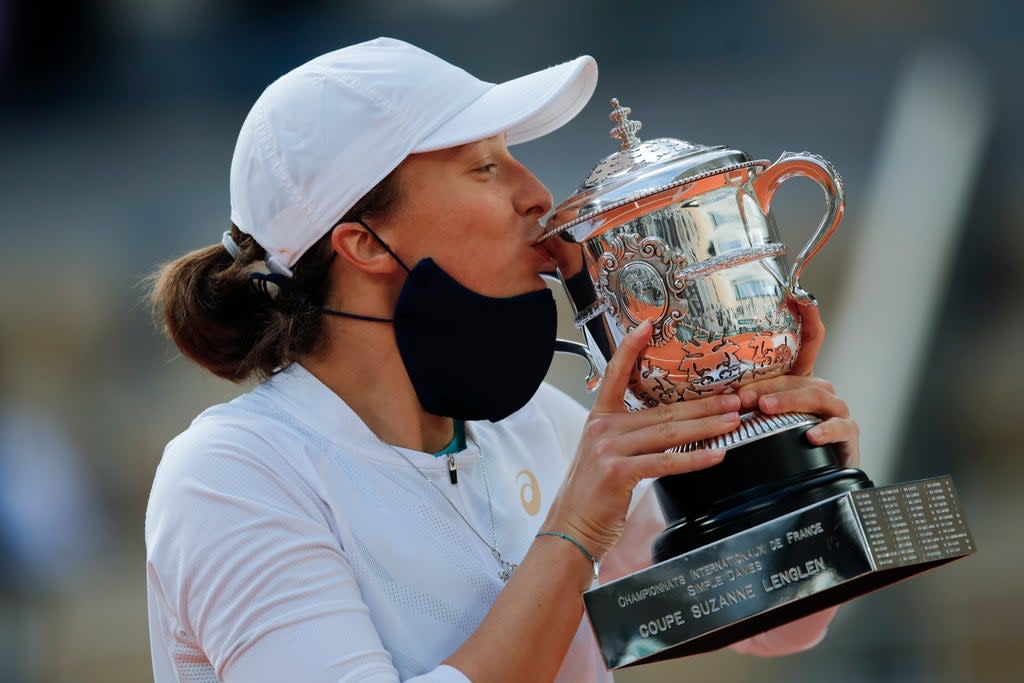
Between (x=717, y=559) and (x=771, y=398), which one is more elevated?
(x=771, y=398)

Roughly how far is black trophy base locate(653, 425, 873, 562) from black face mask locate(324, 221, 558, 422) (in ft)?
0.91

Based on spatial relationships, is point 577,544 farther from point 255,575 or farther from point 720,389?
point 255,575

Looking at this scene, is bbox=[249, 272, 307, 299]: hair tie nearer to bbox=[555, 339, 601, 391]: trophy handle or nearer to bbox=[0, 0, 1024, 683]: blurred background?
bbox=[555, 339, 601, 391]: trophy handle

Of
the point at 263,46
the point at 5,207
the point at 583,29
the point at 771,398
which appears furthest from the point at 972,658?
the point at 5,207

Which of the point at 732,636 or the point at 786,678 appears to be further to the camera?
the point at 786,678

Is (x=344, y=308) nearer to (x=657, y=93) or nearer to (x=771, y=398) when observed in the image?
(x=771, y=398)

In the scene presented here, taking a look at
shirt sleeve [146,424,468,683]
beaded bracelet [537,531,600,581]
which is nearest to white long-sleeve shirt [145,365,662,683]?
shirt sleeve [146,424,468,683]

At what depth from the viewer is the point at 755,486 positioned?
1287mm

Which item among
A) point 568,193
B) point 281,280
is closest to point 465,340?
point 281,280

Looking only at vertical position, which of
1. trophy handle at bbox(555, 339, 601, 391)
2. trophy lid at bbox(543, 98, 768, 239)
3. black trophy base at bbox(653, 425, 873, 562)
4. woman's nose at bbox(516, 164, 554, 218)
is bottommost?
black trophy base at bbox(653, 425, 873, 562)

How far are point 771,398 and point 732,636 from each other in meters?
0.31

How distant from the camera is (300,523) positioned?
4.25 feet

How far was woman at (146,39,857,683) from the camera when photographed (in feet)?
4.15

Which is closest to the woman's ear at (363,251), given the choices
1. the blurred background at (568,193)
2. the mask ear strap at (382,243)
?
the mask ear strap at (382,243)
